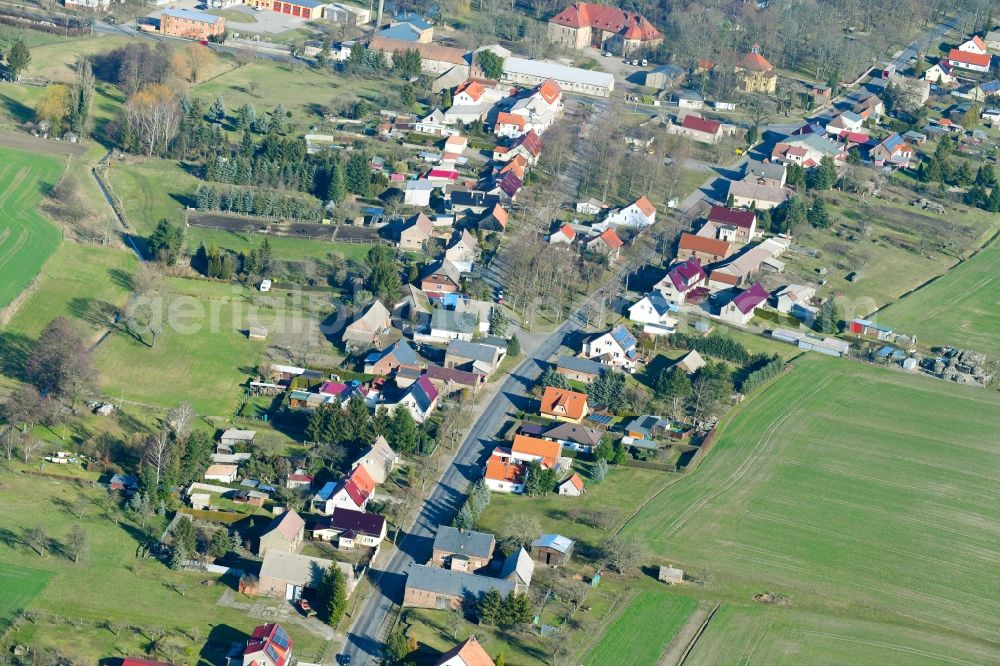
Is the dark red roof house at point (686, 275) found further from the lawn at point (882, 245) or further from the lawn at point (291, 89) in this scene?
the lawn at point (291, 89)

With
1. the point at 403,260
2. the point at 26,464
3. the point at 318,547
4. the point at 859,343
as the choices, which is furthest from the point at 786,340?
the point at 26,464

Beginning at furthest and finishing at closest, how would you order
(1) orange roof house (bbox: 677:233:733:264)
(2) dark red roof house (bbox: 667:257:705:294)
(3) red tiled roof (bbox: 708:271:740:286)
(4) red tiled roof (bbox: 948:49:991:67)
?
(4) red tiled roof (bbox: 948:49:991:67) < (1) orange roof house (bbox: 677:233:733:264) < (3) red tiled roof (bbox: 708:271:740:286) < (2) dark red roof house (bbox: 667:257:705:294)

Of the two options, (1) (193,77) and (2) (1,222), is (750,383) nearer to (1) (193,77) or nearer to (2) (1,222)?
(2) (1,222)

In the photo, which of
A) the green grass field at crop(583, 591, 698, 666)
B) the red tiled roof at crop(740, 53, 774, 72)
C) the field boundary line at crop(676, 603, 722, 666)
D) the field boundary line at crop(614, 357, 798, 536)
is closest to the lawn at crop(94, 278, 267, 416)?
the field boundary line at crop(614, 357, 798, 536)

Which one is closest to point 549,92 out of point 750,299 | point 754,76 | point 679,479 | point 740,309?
point 754,76

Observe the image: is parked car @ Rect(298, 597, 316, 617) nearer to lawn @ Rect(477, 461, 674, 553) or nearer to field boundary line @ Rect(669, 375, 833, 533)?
lawn @ Rect(477, 461, 674, 553)

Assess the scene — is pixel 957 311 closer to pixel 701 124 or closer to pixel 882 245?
pixel 882 245
